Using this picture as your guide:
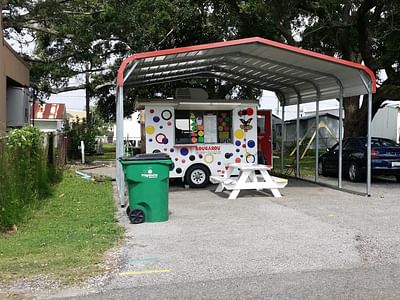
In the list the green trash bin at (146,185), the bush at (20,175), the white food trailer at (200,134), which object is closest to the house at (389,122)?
the white food trailer at (200,134)

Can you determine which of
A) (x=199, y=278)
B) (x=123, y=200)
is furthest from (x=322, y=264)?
(x=123, y=200)

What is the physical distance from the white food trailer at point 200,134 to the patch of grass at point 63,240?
2.96 meters

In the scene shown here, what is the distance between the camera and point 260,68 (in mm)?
14047

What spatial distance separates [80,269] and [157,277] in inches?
Answer: 37.4

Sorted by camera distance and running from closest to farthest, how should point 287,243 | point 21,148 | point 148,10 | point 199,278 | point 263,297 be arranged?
point 263,297 → point 199,278 → point 287,243 → point 21,148 → point 148,10

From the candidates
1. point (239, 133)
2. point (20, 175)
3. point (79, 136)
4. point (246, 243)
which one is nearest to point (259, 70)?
point (239, 133)

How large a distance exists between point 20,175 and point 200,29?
15.0m

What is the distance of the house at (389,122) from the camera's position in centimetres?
4219

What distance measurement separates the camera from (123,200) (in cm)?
1078

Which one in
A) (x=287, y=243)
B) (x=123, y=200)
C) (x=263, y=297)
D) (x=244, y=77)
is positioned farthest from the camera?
(x=244, y=77)

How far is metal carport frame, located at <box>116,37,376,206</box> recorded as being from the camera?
11.1 m

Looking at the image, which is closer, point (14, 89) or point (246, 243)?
point (246, 243)

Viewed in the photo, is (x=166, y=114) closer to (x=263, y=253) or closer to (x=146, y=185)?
(x=146, y=185)

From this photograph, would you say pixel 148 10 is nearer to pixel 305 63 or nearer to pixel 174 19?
pixel 174 19
